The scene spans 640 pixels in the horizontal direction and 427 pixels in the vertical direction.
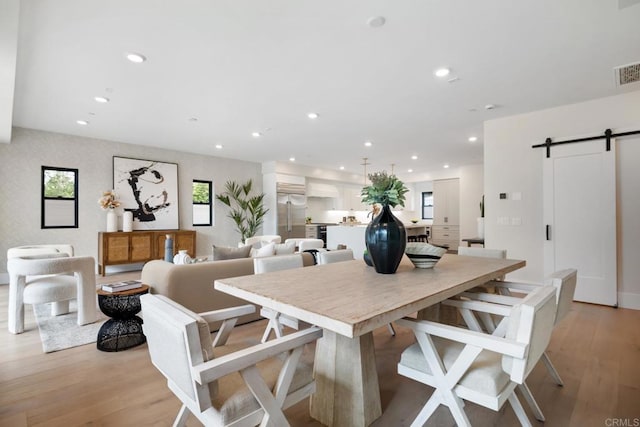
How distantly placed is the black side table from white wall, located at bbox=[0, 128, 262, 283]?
402cm

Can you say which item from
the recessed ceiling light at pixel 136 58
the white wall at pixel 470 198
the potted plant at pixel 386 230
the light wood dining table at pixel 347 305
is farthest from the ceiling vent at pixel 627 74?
the white wall at pixel 470 198

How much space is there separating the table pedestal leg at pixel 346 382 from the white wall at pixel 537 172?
4.00 meters

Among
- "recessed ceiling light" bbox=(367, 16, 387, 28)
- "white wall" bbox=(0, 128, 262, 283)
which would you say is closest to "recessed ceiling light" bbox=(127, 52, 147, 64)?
"recessed ceiling light" bbox=(367, 16, 387, 28)

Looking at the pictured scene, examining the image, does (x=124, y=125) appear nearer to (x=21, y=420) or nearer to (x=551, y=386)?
(x=21, y=420)

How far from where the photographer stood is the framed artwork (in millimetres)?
6199

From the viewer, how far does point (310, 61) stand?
295cm

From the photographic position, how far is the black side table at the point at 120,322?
2620 mm

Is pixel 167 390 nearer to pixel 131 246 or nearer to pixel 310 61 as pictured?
pixel 310 61

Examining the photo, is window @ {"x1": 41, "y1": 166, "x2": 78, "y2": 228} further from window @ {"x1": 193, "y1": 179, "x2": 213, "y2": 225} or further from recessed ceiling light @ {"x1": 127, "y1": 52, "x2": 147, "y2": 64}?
recessed ceiling light @ {"x1": 127, "y1": 52, "x2": 147, "y2": 64}

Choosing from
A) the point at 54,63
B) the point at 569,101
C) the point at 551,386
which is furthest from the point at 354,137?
the point at 551,386

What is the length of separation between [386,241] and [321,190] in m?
7.85

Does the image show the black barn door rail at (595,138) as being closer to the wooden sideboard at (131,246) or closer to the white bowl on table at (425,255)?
the white bowl on table at (425,255)


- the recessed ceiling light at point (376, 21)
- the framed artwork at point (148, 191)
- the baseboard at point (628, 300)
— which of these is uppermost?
the recessed ceiling light at point (376, 21)

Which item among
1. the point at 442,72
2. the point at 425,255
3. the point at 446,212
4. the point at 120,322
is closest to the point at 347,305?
the point at 425,255
